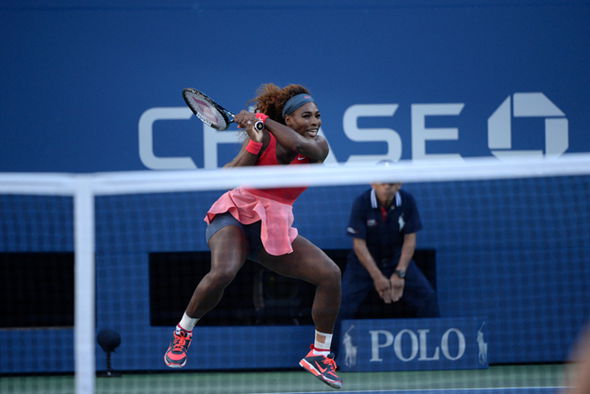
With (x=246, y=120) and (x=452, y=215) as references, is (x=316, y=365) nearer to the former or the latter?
(x=246, y=120)

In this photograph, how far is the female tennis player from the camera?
4512 millimetres

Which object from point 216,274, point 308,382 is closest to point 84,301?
point 216,274

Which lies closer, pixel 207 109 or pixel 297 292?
pixel 207 109

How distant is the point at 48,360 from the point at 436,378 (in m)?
2.91

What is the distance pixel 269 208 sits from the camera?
4652 millimetres

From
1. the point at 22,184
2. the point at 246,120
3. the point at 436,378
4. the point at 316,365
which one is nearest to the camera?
the point at 22,184

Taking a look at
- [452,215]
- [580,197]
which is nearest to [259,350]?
[452,215]

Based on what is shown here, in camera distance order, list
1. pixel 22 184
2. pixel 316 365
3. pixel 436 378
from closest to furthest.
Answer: pixel 22 184 → pixel 316 365 → pixel 436 378

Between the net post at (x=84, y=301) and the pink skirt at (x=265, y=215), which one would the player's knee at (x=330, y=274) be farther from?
the net post at (x=84, y=301)

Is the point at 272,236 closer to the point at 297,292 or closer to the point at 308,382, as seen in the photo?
the point at 308,382

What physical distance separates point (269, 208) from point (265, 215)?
0.18ft

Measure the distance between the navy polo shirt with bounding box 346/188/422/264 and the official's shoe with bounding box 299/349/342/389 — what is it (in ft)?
5.32

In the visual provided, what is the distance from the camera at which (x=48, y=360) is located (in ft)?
21.1

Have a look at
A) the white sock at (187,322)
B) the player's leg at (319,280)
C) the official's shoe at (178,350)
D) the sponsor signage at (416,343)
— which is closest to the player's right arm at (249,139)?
the player's leg at (319,280)
